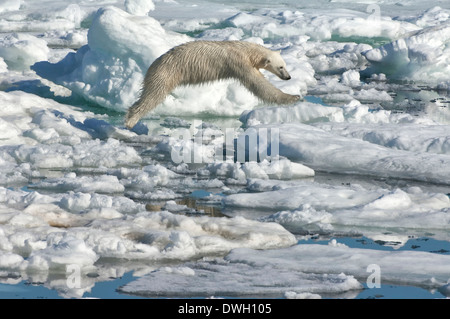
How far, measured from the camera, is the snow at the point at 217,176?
502cm

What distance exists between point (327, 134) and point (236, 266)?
13.6 ft

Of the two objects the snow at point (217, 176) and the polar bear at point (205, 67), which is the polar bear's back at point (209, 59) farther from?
the snow at point (217, 176)

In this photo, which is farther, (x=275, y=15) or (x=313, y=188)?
(x=275, y=15)

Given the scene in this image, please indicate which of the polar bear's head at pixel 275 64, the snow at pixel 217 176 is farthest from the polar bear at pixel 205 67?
the snow at pixel 217 176

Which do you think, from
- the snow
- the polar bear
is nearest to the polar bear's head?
the polar bear

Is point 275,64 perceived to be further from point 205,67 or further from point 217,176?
point 217,176

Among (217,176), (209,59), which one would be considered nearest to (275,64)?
(209,59)

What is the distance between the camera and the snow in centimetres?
502

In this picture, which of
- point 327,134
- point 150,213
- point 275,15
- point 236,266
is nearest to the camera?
point 236,266

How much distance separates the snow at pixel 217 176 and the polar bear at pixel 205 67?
0.43m

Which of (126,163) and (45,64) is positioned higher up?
(45,64)

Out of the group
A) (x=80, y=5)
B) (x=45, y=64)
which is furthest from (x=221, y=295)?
(x=80, y=5)

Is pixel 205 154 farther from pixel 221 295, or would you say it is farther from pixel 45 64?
pixel 45 64

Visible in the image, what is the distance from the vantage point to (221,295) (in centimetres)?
462
